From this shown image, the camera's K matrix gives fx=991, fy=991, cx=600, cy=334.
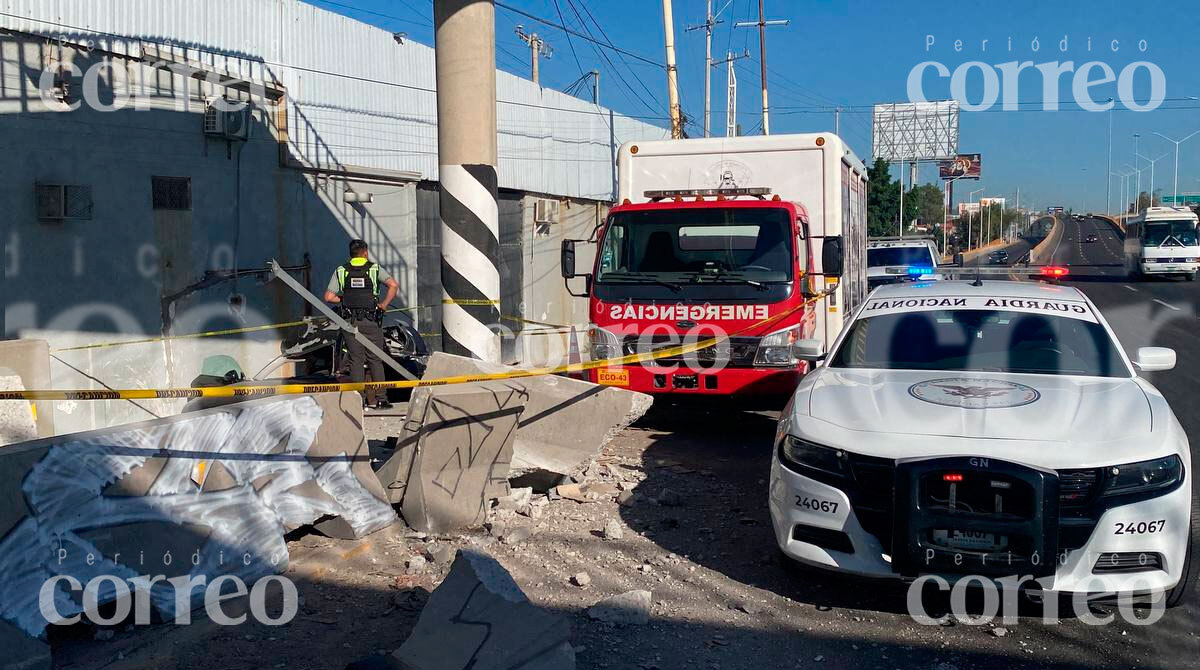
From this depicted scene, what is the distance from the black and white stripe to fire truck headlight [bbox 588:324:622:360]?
3.40ft

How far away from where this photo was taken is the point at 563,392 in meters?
7.38

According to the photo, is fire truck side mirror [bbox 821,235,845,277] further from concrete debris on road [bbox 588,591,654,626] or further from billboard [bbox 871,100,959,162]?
billboard [bbox 871,100,959,162]

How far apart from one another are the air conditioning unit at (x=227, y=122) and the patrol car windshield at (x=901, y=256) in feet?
45.7

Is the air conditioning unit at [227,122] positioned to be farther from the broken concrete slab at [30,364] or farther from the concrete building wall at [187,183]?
the broken concrete slab at [30,364]

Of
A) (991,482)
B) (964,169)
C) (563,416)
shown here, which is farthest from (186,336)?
(964,169)

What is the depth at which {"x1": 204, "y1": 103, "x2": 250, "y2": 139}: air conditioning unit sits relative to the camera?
1128cm

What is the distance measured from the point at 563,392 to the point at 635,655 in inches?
126

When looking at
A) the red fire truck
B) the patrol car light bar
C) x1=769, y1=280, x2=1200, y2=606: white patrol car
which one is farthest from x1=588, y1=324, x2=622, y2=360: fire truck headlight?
x1=769, y1=280, x2=1200, y2=606: white patrol car

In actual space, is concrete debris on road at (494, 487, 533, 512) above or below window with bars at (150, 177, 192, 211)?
below

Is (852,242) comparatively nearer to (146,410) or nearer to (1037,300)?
(1037,300)

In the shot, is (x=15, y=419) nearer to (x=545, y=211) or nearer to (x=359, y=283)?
(x=359, y=283)

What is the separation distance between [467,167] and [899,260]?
15.2 m

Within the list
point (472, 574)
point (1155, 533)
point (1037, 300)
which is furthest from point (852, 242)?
point (472, 574)

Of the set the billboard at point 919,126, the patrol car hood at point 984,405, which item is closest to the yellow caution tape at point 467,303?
the patrol car hood at point 984,405
